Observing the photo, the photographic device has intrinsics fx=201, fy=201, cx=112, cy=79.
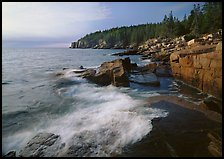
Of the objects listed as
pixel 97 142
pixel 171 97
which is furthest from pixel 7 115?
pixel 171 97

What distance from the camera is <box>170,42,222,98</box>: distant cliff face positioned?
413 inches

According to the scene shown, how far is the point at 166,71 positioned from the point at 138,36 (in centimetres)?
8059

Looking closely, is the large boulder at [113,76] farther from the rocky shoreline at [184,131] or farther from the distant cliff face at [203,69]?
the distant cliff face at [203,69]

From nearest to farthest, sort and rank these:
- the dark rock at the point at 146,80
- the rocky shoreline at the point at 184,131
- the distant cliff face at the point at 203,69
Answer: the rocky shoreline at the point at 184,131 → the distant cliff face at the point at 203,69 → the dark rock at the point at 146,80

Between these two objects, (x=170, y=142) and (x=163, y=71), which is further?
(x=163, y=71)

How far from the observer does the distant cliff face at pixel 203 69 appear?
10.5 metres

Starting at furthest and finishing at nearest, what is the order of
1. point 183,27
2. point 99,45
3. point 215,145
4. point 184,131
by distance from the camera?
point 99,45 → point 183,27 → point 184,131 → point 215,145

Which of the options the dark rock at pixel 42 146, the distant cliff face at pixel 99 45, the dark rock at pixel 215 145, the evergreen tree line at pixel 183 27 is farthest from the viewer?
the distant cliff face at pixel 99 45

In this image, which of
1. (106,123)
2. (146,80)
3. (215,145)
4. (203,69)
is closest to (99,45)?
(146,80)

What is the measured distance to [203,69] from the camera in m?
11.8

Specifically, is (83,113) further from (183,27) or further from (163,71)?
(183,27)

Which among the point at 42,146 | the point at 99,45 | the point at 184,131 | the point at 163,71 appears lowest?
the point at 42,146

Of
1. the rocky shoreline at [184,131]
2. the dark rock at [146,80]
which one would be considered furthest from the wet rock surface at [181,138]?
the dark rock at [146,80]

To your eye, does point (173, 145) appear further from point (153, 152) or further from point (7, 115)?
point (7, 115)
